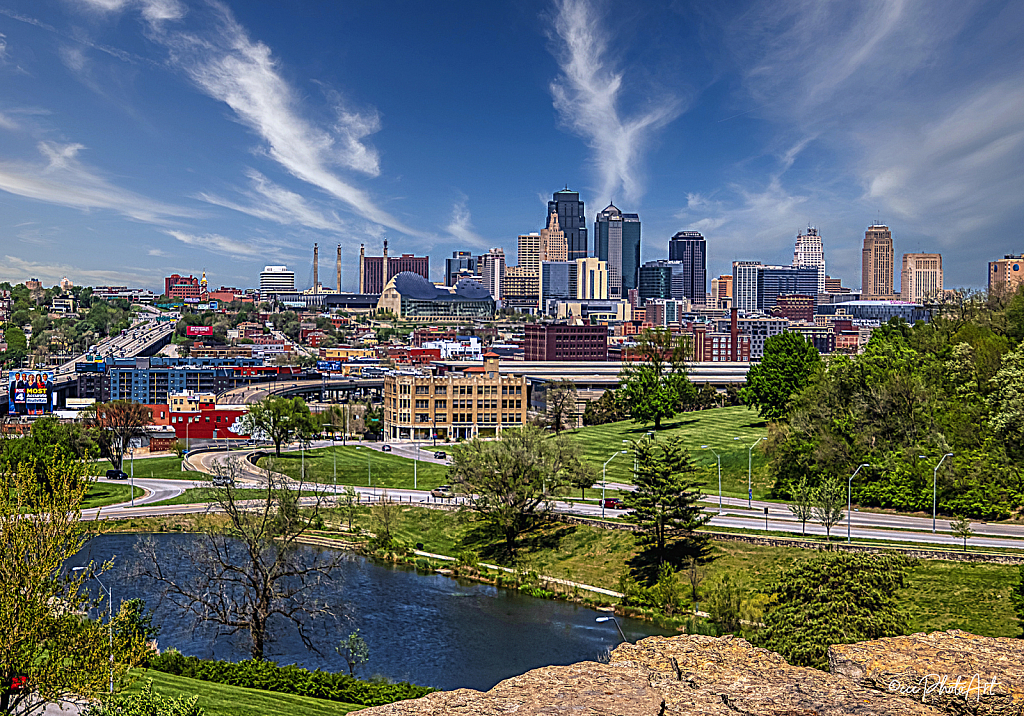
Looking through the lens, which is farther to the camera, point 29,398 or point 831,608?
point 29,398

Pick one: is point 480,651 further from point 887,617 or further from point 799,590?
point 887,617

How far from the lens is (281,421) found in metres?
99.5

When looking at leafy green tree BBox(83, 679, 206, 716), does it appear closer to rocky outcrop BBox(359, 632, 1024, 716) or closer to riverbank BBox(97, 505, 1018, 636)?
rocky outcrop BBox(359, 632, 1024, 716)

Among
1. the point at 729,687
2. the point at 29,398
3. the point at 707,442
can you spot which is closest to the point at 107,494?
the point at 707,442

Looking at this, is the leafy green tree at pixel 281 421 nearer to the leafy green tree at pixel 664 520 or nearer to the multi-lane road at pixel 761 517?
the multi-lane road at pixel 761 517

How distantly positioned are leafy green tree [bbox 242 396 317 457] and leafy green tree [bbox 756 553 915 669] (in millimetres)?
70283

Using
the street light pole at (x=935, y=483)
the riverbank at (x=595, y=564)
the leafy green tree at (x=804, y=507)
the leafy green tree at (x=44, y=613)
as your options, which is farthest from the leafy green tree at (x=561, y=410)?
the leafy green tree at (x=44, y=613)

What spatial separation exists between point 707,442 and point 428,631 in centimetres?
4999

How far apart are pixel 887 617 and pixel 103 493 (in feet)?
229

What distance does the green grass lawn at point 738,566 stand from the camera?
41812mm

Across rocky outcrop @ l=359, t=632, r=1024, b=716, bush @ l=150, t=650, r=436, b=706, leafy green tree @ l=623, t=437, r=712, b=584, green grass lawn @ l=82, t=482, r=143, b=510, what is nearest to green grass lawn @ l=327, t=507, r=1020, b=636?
leafy green tree @ l=623, t=437, r=712, b=584

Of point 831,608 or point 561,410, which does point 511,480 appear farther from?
point 561,410

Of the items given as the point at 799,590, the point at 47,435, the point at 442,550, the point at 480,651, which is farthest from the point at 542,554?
the point at 47,435

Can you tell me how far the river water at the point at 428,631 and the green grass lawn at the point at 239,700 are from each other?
23.8ft
